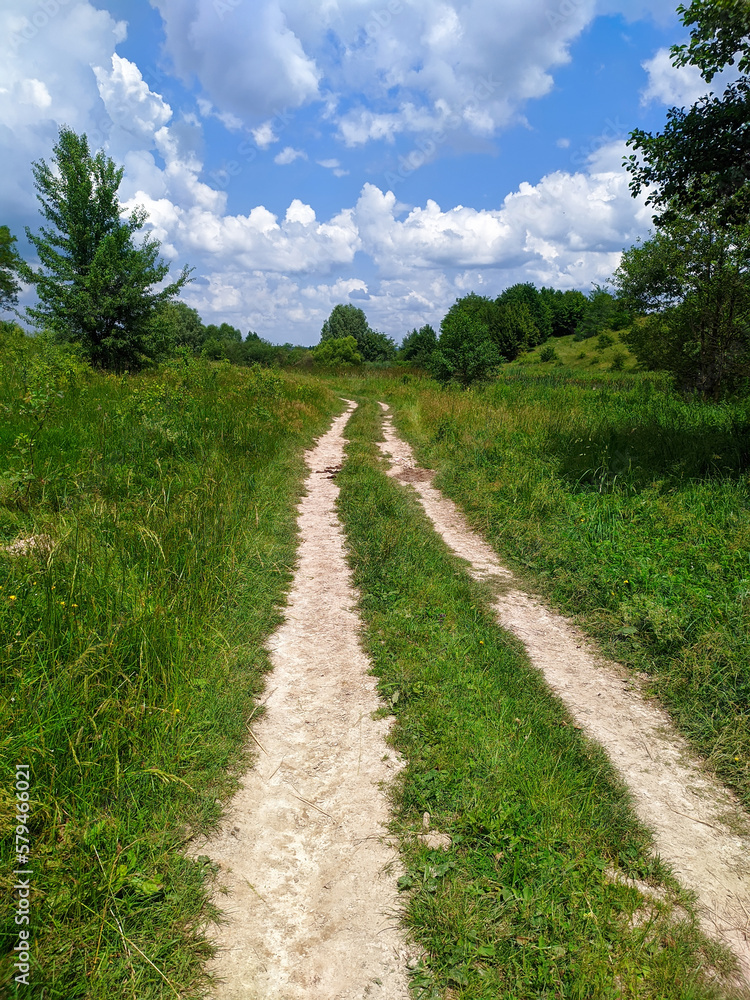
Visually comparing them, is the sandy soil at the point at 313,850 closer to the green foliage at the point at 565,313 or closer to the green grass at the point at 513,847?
the green grass at the point at 513,847

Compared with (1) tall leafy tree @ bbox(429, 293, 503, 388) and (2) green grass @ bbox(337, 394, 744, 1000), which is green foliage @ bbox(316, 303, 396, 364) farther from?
(2) green grass @ bbox(337, 394, 744, 1000)

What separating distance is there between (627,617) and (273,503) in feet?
17.1

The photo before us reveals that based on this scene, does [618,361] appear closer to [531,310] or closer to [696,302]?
[696,302]

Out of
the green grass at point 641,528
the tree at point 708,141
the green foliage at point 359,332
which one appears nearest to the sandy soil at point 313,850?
the green grass at point 641,528

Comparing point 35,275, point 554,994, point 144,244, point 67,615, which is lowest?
point 554,994

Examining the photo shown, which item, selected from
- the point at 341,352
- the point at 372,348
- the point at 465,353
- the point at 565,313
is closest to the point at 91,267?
the point at 465,353

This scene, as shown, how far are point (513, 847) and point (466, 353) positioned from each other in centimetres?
2157

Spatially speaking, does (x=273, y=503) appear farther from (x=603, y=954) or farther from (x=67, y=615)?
(x=603, y=954)

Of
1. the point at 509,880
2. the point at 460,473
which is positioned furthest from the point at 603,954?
the point at 460,473

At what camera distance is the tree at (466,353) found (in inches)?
876

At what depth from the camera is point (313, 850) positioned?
2.86m

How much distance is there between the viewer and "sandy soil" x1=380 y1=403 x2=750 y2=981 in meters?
2.79

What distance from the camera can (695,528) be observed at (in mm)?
6492

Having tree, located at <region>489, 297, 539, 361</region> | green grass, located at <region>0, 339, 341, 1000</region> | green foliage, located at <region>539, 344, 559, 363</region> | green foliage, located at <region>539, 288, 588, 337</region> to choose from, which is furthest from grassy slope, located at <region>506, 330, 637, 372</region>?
green grass, located at <region>0, 339, 341, 1000</region>
